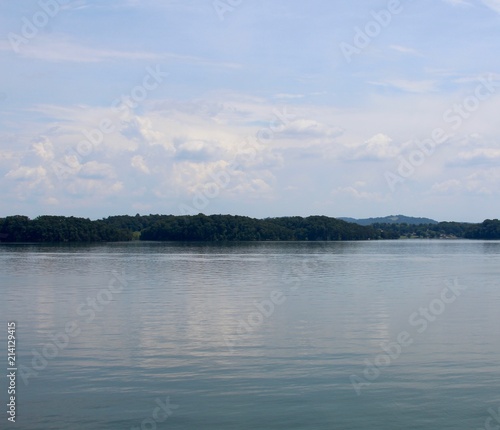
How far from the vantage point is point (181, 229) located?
157 metres

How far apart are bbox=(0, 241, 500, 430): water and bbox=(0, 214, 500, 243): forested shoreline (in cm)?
10676

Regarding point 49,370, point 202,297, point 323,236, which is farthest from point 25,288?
point 323,236

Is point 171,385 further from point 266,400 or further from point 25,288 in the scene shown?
point 25,288

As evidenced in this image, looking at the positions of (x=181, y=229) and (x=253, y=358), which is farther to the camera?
(x=181, y=229)

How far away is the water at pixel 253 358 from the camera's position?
45.4ft

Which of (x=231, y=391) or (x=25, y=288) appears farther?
(x=25, y=288)

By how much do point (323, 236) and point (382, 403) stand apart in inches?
6316

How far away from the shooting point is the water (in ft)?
45.4

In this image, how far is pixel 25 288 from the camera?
125 ft

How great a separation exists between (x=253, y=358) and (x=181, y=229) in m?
139

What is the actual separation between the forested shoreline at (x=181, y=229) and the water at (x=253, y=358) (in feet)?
350

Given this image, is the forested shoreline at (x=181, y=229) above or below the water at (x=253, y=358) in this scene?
above

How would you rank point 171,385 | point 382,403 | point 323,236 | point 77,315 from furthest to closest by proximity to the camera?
point 323,236 → point 77,315 → point 171,385 → point 382,403

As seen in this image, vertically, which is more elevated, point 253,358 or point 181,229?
point 181,229
